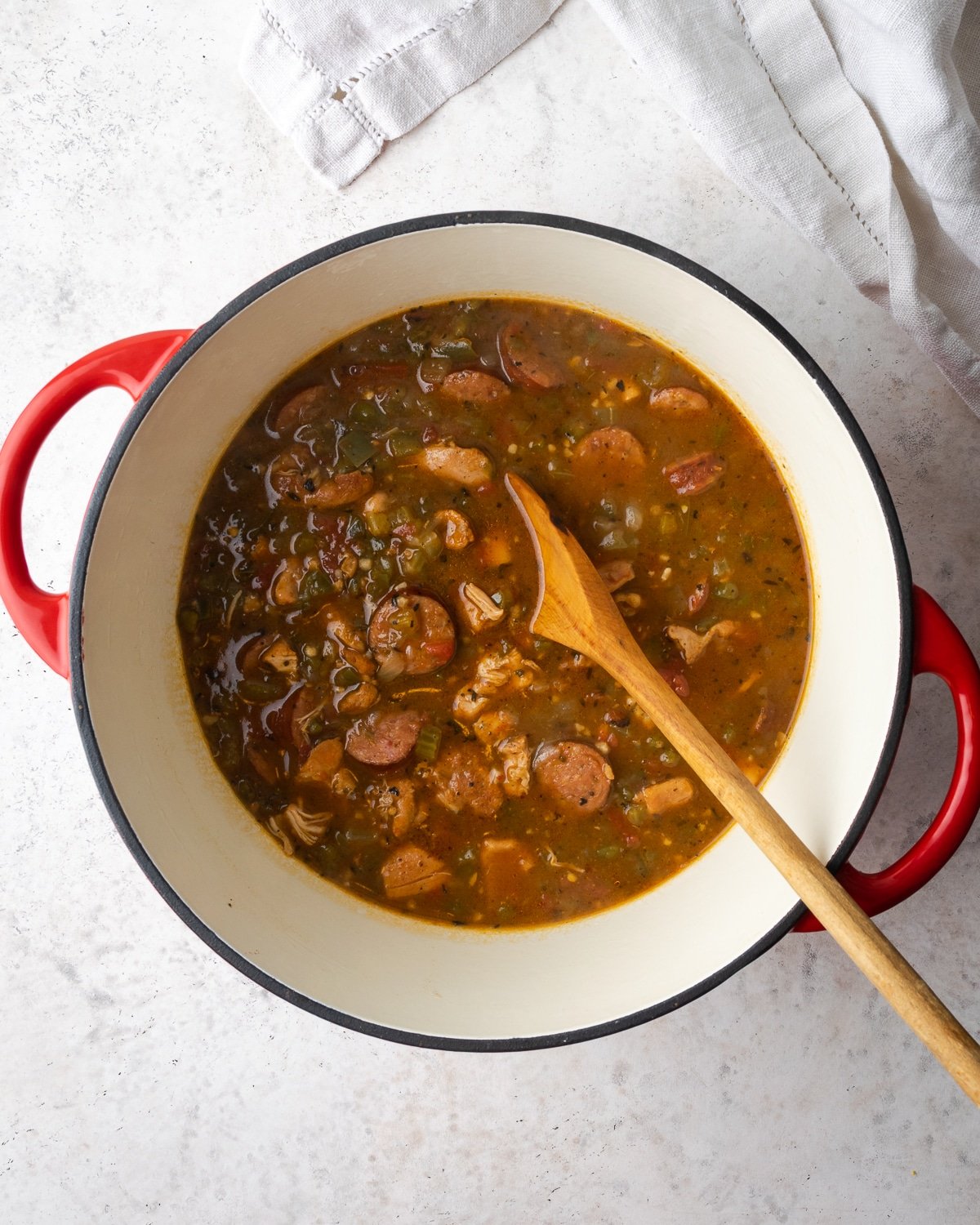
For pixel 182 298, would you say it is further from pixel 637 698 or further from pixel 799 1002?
pixel 799 1002

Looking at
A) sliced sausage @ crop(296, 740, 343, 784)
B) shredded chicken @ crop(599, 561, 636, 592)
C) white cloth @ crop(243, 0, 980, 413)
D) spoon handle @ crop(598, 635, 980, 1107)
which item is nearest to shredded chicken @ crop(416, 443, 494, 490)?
shredded chicken @ crop(599, 561, 636, 592)

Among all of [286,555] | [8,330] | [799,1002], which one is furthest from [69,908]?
[799,1002]

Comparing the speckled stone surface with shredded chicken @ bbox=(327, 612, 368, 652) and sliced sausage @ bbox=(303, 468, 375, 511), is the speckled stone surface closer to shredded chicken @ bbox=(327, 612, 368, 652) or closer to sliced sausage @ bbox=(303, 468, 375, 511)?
sliced sausage @ bbox=(303, 468, 375, 511)

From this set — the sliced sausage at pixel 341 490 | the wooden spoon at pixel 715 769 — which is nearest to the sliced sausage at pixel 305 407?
the sliced sausage at pixel 341 490

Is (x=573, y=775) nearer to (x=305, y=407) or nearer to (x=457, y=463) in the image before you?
(x=457, y=463)

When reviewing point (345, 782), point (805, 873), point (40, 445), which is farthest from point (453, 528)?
point (805, 873)

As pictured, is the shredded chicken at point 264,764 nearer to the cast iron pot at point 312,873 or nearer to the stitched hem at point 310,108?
the cast iron pot at point 312,873
